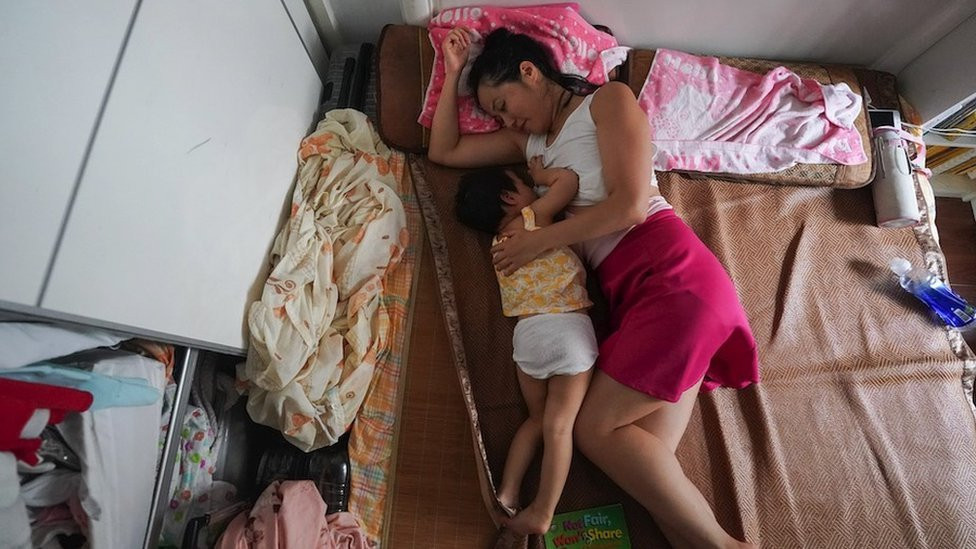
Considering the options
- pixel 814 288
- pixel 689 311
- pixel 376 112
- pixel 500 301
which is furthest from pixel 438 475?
pixel 814 288

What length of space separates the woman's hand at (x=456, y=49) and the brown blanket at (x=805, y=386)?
0.30m

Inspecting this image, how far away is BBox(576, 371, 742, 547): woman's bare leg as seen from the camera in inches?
44.1

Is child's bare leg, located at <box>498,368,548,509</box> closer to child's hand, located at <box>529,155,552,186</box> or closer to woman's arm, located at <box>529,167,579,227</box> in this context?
woman's arm, located at <box>529,167,579,227</box>

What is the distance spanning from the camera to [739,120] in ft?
5.19

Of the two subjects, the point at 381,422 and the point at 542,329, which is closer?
the point at 542,329

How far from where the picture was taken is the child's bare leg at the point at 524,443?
1.21 metres

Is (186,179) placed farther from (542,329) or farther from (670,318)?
(670,318)

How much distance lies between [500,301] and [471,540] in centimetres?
A: 60

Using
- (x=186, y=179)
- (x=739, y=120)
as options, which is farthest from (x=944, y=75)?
(x=186, y=179)

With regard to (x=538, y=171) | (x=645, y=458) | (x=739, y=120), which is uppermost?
(x=739, y=120)

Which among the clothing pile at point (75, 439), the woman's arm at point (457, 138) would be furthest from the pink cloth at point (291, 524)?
the woman's arm at point (457, 138)

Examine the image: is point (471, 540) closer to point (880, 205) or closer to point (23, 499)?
point (23, 499)

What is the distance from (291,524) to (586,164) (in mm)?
1070

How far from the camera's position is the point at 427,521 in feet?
4.14
